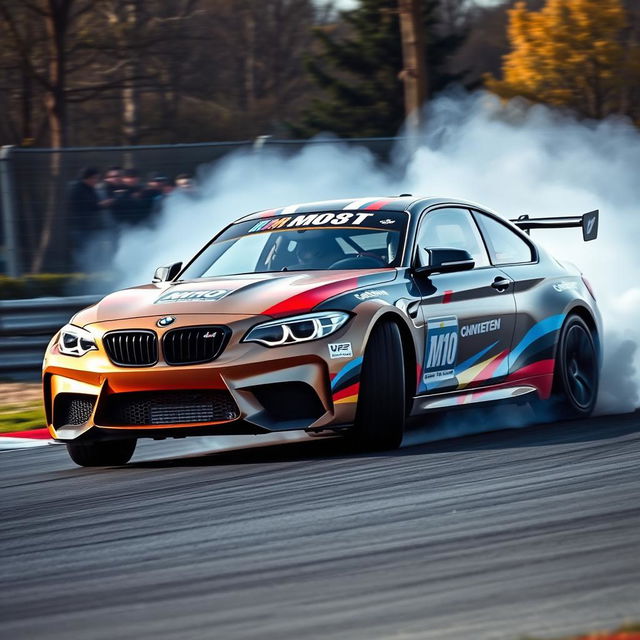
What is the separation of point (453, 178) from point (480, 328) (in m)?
7.81

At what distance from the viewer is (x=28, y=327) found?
1291cm

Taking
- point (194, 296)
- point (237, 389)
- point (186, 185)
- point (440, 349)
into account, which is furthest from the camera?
point (186, 185)

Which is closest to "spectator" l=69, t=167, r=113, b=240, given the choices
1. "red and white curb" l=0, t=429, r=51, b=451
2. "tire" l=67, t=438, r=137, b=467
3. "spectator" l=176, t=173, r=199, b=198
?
"spectator" l=176, t=173, r=199, b=198

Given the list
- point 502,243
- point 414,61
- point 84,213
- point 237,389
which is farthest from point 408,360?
point 414,61

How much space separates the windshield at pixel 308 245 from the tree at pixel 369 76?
1188 inches

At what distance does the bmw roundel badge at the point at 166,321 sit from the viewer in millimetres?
7293

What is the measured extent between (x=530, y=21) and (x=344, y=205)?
3103cm

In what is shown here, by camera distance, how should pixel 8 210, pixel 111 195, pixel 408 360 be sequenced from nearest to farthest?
pixel 408 360, pixel 8 210, pixel 111 195

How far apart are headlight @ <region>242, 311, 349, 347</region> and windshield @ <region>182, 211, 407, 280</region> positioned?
941 mm

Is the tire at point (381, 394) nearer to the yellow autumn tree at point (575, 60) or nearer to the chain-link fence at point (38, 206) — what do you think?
the chain-link fence at point (38, 206)

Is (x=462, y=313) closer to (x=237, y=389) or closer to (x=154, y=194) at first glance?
(x=237, y=389)

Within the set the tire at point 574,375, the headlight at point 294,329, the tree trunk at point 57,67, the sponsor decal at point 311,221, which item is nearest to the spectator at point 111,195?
the sponsor decal at point 311,221

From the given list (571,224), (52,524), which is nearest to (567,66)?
(571,224)

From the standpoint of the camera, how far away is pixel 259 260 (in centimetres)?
858
